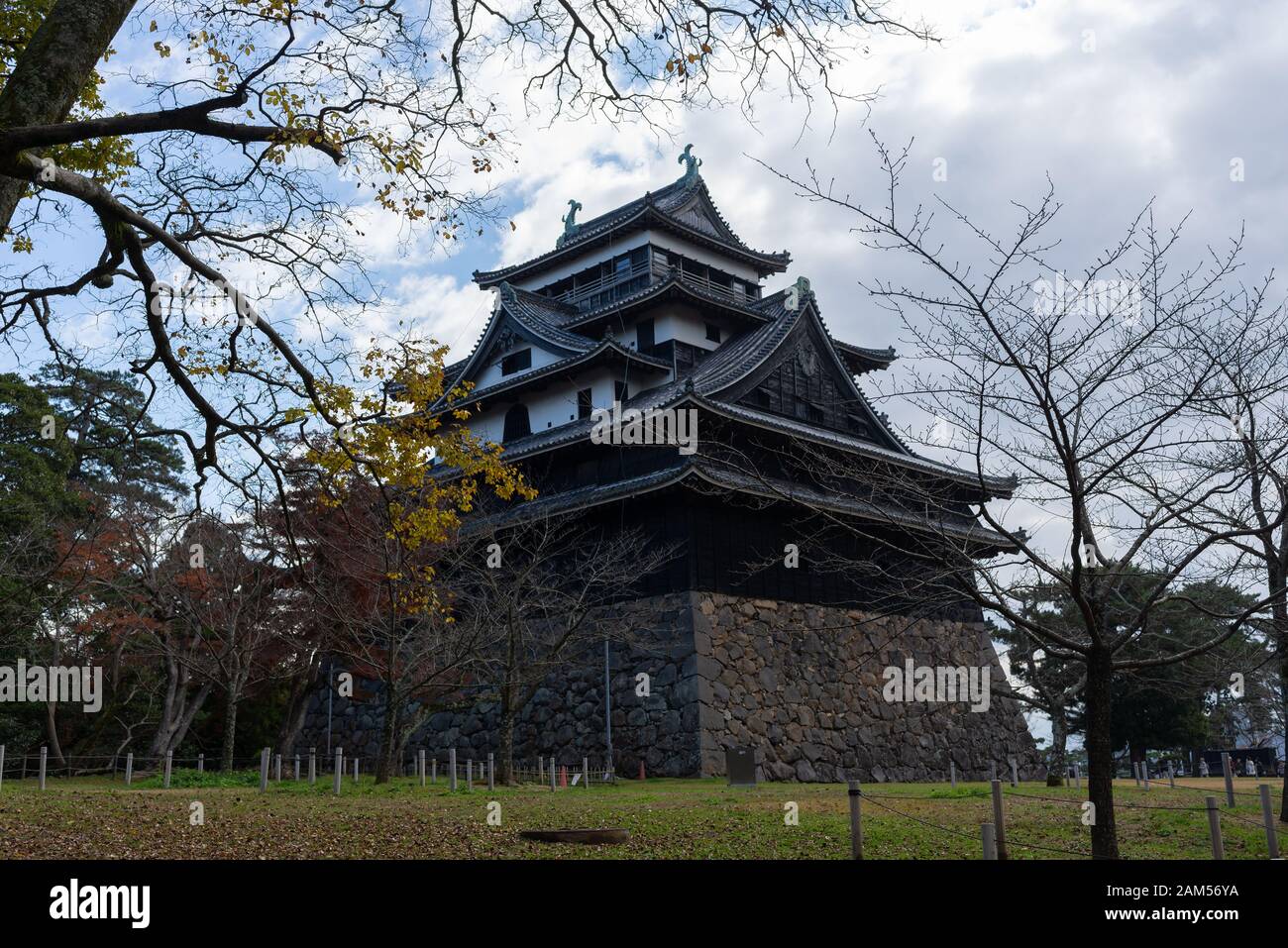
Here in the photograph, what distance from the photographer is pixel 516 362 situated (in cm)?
3575

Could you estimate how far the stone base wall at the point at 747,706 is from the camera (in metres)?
25.6

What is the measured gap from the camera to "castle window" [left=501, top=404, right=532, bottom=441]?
34219 millimetres

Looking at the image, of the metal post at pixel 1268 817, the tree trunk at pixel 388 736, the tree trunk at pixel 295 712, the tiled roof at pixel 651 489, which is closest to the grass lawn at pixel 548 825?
the metal post at pixel 1268 817

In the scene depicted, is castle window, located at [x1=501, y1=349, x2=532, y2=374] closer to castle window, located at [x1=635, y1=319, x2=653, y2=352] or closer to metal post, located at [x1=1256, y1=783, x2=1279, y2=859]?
castle window, located at [x1=635, y1=319, x2=653, y2=352]

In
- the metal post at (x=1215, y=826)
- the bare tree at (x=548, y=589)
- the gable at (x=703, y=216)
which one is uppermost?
the gable at (x=703, y=216)

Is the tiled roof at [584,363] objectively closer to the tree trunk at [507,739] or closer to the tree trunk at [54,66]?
the tree trunk at [507,739]

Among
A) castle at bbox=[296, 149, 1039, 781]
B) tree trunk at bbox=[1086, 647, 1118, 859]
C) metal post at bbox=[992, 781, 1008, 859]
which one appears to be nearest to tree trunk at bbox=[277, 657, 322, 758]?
castle at bbox=[296, 149, 1039, 781]

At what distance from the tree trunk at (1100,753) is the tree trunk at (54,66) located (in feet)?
33.5

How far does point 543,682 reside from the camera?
28531 mm

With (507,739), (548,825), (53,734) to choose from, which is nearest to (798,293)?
(507,739)

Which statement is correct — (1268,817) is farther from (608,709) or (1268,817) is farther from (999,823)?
(608,709)

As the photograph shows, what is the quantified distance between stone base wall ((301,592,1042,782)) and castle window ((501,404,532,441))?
29.2 ft

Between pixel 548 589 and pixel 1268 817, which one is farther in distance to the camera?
pixel 548 589

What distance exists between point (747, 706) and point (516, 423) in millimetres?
12977
